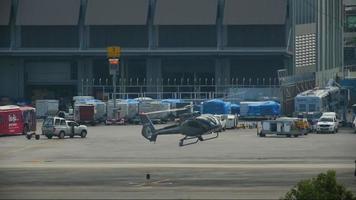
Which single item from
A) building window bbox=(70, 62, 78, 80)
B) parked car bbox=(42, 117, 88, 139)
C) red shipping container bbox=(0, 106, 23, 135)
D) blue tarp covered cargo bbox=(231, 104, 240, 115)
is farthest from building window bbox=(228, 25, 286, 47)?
red shipping container bbox=(0, 106, 23, 135)

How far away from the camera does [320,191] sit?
73.2 feet

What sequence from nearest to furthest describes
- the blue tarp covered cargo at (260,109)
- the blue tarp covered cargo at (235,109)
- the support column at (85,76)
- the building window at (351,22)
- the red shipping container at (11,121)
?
the red shipping container at (11,121) < the blue tarp covered cargo at (260,109) < the blue tarp covered cargo at (235,109) < the support column at (85,76) < the building window at (351,22)

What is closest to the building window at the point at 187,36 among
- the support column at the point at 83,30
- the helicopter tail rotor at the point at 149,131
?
the support column at the point at 83,30

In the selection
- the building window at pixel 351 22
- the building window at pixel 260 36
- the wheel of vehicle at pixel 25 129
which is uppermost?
the building window at pixel 351 22

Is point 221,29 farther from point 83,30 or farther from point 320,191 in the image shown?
point 320,191

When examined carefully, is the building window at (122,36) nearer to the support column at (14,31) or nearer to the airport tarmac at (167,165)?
the support column at (14,31)

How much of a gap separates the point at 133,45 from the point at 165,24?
493 centimetres

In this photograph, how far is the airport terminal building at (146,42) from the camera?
113312mm

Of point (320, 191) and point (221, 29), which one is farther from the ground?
point (221, 29)

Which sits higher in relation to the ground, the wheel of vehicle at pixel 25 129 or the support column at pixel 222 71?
the support column at pixel 222 71

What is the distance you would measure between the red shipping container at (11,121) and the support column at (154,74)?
4087cm

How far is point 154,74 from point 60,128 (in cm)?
4515

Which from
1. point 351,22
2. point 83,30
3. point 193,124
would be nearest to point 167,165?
point 193,124

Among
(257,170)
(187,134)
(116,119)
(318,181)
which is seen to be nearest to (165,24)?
(116,119)
